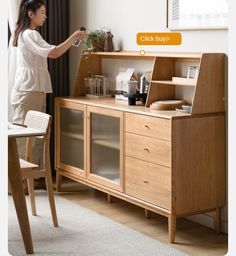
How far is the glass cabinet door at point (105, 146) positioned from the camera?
4203mm

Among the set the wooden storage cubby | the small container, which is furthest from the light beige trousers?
the wooden storage cubby

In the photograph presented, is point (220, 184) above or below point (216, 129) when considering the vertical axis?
below

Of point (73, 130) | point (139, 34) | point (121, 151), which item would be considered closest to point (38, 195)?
point (73, 130)

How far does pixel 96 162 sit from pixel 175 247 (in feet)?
3.73

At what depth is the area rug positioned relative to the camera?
352 centimetres

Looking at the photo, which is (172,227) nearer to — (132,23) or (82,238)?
(82,238)

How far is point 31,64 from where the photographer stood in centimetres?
473

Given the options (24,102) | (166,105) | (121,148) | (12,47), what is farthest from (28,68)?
(166,105)

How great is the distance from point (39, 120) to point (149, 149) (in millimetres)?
734

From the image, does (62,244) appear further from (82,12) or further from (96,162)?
(82,12)

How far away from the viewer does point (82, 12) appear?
5.28 m

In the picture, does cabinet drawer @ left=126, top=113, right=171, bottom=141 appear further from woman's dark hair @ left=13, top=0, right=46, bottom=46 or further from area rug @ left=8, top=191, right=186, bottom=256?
woman's dark hair @ left=13, top=0, right=46, bottom=46

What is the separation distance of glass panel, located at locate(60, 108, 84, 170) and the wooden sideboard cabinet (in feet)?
1.01

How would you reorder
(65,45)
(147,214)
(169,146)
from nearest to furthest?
(169,146), (147,214), (65,45)
